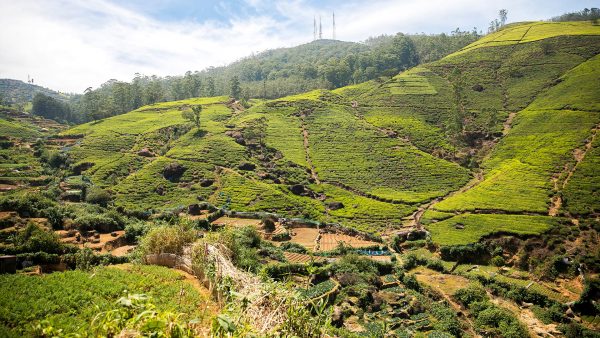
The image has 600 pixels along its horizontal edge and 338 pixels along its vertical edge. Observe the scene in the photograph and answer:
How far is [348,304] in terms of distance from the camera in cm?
2645

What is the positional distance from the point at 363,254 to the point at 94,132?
2958 inches

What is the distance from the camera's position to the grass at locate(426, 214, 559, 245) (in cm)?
4109

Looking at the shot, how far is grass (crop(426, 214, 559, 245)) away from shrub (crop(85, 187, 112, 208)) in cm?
4584

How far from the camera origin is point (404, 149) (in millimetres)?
72375

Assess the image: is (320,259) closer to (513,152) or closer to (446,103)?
(513,152)

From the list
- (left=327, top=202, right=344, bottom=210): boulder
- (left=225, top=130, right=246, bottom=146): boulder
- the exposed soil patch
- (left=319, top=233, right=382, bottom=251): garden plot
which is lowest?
(left=319, top=233, right=382, bottom=251): garden plot

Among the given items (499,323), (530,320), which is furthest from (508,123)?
(499,323)

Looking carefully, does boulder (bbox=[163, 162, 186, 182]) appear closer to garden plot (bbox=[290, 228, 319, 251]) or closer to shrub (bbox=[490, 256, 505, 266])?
garden plot (bbox=[290, 228, 319, 251])

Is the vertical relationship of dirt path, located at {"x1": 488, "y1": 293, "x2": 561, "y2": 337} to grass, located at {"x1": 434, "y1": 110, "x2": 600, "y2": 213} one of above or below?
below

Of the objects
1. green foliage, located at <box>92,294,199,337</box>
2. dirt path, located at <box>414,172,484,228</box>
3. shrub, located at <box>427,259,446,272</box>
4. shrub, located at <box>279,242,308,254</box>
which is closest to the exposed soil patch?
shrub, located at <box>279,242,308,254</box>

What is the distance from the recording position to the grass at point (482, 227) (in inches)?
1618

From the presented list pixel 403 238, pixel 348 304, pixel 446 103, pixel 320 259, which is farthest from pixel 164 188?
pixel 446 103

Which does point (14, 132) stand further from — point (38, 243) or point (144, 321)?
point (144, 321)

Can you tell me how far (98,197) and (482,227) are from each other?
171 ft
